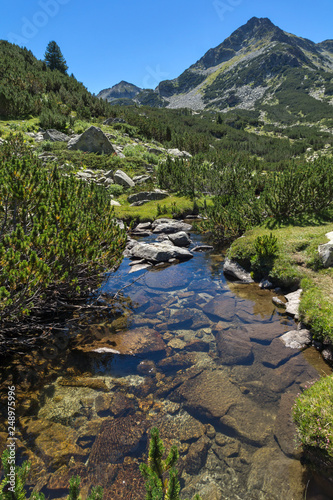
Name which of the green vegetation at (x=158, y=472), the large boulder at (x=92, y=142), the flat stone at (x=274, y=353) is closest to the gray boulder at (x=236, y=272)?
the flat stone at (x=274, y=353)

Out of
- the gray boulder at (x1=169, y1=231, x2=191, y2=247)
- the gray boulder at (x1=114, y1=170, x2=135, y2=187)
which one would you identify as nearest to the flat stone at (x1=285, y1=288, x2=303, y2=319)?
the gray boulder at (x1=169, y1=231, x2=191, y2=247)

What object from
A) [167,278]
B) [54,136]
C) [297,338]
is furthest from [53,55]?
[297,338]

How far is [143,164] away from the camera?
88.0ft

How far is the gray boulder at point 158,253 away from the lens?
12.6 metres

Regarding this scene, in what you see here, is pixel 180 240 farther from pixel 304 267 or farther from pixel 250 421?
pixel 250 421

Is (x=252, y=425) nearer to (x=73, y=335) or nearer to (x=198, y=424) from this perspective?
(x=198, y=424)

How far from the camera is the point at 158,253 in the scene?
12641 mm

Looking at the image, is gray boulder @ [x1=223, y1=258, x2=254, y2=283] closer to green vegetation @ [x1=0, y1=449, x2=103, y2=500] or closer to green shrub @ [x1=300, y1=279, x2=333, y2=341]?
green shrub @ [x1=300, y1=279, x2=333, y2=341]

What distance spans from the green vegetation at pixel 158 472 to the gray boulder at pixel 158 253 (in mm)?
10205

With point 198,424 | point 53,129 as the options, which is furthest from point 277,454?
point 53,129

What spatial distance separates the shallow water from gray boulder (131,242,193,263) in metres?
4.41

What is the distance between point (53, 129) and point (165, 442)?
30419mm

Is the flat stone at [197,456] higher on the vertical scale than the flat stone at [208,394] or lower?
lower

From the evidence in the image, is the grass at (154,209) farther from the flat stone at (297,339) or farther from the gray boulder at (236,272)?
the flat stone at (297,339)
